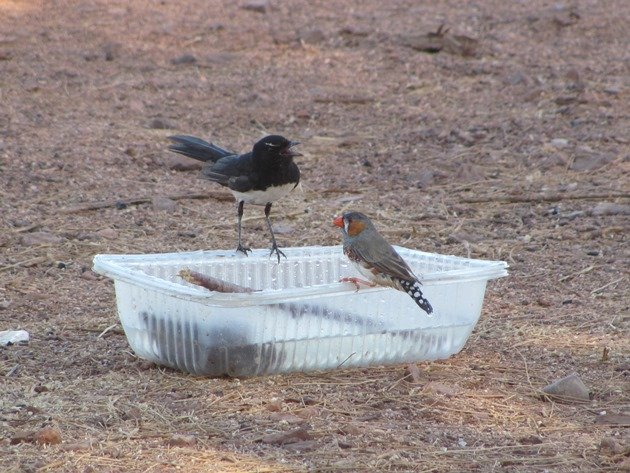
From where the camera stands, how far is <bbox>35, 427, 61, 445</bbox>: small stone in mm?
4352

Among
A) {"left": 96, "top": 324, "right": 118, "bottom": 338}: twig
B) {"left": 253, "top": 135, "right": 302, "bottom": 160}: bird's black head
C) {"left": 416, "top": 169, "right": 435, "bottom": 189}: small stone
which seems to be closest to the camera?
{"left": 96, "top": 324, "right": 118, "bottom": 338}: twig

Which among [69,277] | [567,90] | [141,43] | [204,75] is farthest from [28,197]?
[567,90]

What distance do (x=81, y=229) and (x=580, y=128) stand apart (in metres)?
4.67

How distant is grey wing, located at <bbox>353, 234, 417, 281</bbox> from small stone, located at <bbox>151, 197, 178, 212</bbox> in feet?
9.98

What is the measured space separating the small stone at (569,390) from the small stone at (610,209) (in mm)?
3274

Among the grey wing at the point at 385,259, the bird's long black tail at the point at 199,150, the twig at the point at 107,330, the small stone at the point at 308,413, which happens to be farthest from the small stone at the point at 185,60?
the small stone at the point at 308,413

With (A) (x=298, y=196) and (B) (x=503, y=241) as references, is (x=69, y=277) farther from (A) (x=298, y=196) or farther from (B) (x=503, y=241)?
(B) (x=503, y=241)

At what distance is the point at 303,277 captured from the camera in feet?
20.2

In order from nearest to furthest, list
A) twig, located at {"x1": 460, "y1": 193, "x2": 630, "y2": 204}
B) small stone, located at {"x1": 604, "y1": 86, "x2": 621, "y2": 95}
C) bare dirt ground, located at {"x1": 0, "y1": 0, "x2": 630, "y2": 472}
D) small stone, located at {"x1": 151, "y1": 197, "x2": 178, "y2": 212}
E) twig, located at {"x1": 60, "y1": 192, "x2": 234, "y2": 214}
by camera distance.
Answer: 1. bare dirt ground, located at {"x1": 0, "y1": 0, "x2": 630, "y2": 472}
2. twig, located at {"x1": 60, "y1": 192, "x2": 234, "y2": 214}
3. small stone, located at {"x1": 151, "y1": 197, "x2": 178, "y2": 212}
4. twig, located at {"x1": 460, "y1": 193, "x2": 630, "y2": 204}
5. small stone, located at {"x1": 604, "y1": 86, "x2": 621, "y2": 95}

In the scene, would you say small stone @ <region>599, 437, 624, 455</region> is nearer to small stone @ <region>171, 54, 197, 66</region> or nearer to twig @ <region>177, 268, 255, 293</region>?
twig @ <region>177, 268, 255, 293</region>

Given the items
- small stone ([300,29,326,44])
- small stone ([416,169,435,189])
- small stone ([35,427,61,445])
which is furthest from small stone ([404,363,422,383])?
small stone ([300,29,326,44])

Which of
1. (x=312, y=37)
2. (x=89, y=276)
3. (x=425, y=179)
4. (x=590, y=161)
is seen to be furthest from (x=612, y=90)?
(x=89, y=276)

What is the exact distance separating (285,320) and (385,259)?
1.75 ft

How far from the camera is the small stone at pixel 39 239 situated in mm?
7426
